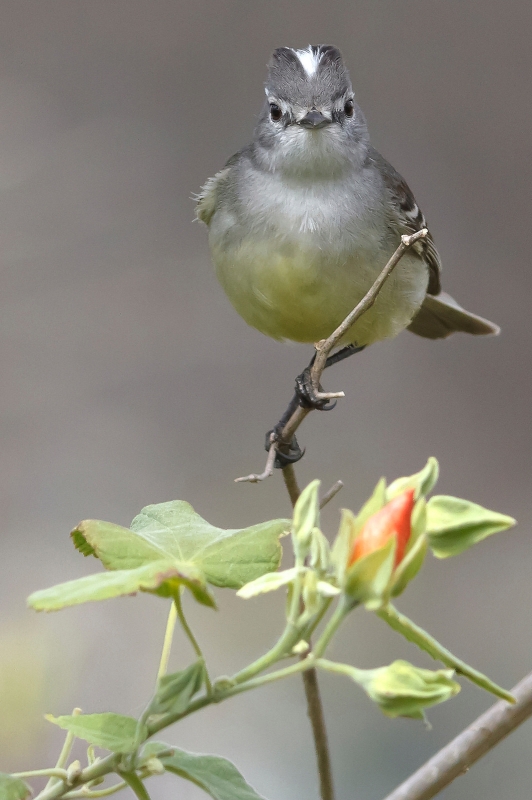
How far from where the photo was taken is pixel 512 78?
178 inches

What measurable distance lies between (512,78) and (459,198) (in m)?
0.62

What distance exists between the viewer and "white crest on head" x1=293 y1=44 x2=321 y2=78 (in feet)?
6.48

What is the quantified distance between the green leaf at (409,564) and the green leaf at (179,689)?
0.44ft

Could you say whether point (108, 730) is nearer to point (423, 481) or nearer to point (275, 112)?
point (423, 481)

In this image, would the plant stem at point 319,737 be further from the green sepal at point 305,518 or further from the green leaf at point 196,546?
the green sepal at point 305,518

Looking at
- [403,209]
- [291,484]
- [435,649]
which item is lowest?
[435,649]

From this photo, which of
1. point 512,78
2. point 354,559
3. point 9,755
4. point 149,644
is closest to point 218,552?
point 354,559

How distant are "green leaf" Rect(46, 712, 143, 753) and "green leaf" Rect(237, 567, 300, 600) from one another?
104mm

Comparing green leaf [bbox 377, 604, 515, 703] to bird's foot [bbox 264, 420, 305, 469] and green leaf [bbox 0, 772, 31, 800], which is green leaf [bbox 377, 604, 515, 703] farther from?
bird's foot [bbox 264, 420, 305, 469]

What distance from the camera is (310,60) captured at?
1985 millimetres

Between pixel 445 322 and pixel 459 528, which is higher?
pixel 445 322

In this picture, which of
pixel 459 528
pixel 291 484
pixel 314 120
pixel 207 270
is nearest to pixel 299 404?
pixel 291 484

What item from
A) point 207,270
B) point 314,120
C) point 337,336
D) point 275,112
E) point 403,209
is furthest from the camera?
point 207,270

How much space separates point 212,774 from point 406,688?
17 centimetres
